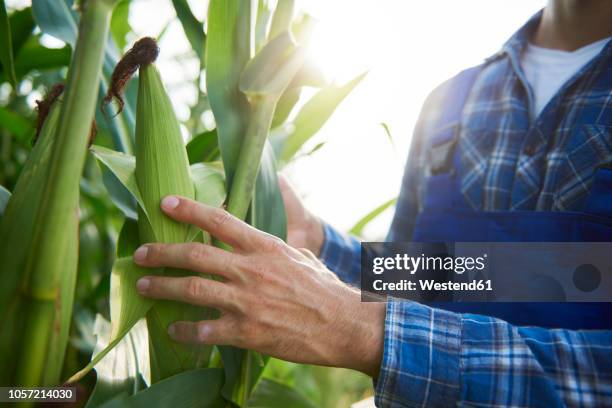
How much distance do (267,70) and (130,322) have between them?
20cm

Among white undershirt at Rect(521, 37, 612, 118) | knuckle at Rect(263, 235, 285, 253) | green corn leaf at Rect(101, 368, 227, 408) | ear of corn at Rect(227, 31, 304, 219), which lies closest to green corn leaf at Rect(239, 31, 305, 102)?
ear of corn at Rect(227, 31, 304, 219)

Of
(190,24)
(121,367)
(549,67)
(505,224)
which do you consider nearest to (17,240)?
(121,367)

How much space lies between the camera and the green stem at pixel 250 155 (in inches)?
16.0

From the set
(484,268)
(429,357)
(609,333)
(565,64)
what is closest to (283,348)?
(429,357)

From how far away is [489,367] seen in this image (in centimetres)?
47

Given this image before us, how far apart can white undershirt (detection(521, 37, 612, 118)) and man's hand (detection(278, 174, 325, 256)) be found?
0.37 meters

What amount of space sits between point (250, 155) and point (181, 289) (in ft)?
0.35

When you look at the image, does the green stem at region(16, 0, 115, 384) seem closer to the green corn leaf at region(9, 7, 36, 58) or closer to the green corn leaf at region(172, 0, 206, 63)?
the green corn leaf at region(172, 0, 206, 63)

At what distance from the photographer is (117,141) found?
46cm

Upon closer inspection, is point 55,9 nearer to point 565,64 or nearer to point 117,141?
point 117,141

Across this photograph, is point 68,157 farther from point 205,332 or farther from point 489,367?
point 489,367

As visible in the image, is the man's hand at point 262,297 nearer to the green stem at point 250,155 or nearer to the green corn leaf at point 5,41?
the green stem at point 250,155

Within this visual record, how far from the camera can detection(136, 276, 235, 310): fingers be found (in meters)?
0.37

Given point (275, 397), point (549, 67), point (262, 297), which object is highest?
point (549, 67)
